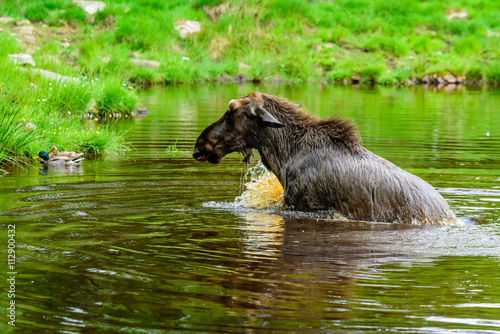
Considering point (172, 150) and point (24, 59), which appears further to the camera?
point (24, 59)

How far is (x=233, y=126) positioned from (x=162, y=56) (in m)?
24.6

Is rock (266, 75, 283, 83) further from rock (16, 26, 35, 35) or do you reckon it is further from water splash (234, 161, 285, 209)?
water splash (234, 161, 285, 209)

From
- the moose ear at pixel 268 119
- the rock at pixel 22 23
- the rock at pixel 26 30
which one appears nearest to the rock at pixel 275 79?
the rock at pixel 26 30

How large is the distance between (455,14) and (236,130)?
130 ft

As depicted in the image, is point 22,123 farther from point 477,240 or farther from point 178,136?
point 477,240

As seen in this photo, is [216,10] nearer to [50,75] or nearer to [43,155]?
[50,75]

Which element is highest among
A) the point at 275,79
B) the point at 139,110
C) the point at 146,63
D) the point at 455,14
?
the point at 455,14

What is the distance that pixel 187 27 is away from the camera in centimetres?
3719

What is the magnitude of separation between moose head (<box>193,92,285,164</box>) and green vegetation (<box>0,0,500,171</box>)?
19125 millimetres

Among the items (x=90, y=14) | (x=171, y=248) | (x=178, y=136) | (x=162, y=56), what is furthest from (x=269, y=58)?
(x=171, y=248)

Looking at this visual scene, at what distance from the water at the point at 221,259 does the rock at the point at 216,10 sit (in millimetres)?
27368

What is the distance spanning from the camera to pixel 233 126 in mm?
9008

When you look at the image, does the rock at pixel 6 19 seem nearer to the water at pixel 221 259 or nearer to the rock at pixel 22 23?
the rock at pixel 22 23

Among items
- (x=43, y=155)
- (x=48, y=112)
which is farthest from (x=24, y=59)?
(x=43, y=155)
